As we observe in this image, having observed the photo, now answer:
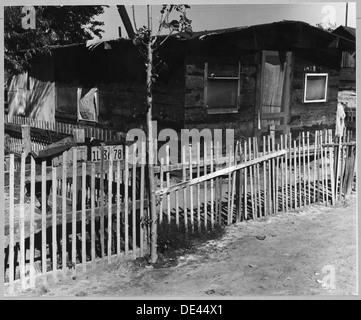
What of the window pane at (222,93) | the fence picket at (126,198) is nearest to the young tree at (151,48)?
the fence picket at (126,198)

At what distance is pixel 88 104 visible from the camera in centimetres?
1377

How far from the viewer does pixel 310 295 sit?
5336 millimetres

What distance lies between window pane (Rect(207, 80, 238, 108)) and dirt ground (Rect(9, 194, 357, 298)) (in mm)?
4781

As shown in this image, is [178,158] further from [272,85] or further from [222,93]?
[272,85]

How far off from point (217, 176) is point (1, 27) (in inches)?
139

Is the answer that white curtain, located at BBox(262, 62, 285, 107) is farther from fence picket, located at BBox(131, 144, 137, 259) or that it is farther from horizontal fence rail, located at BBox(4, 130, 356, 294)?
fence picket, located at BBox(131, 144, 137, 259)

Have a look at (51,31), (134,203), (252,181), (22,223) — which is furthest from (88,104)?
(22,223)

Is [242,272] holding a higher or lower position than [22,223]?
lower

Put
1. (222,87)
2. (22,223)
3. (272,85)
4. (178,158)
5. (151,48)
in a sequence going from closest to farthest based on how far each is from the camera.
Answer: (22,223), (151,48), (178,158), (222,87), (272,85)

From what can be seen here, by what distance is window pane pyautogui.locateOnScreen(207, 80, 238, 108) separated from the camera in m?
11.3

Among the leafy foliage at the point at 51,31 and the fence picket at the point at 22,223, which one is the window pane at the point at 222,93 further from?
the fence picket at the point at 22,223

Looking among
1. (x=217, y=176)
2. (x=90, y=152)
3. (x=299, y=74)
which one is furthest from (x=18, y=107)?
(x=217, y=176)

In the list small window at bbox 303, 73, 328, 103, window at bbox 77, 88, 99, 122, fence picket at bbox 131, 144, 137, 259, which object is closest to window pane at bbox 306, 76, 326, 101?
small window at bbox 303, 73, 328, 103

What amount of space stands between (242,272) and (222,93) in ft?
21.4
